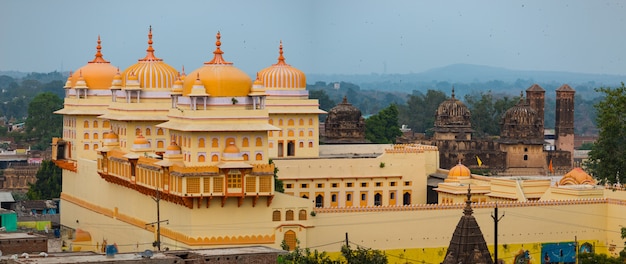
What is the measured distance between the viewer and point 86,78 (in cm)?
6819

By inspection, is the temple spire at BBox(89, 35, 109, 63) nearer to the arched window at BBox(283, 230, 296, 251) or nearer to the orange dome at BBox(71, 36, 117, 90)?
the orange dome at BBox(71, 36, 117, 90)

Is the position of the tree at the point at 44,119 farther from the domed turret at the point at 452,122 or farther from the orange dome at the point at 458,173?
the orange dome at the point at 458,173

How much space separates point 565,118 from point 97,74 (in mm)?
47765

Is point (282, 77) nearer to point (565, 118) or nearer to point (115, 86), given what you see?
point (115, 86)

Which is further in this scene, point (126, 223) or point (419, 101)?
point (419, 101)

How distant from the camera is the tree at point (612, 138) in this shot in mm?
60812

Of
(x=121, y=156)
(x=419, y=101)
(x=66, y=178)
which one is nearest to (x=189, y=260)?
(x=121, y=156)

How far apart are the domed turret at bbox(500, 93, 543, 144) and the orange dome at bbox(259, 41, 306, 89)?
75.7 feet

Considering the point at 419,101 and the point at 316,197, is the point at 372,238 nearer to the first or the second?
the point at 316,197

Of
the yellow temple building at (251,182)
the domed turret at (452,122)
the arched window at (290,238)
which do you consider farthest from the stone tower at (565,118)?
the arched window at (290,238)

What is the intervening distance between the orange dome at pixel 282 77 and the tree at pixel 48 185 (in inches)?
787

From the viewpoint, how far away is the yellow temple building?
5194cm

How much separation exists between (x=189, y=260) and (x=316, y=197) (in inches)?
840

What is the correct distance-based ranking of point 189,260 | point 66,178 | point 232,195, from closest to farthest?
point 189,260, point 232,195, point 66,178
